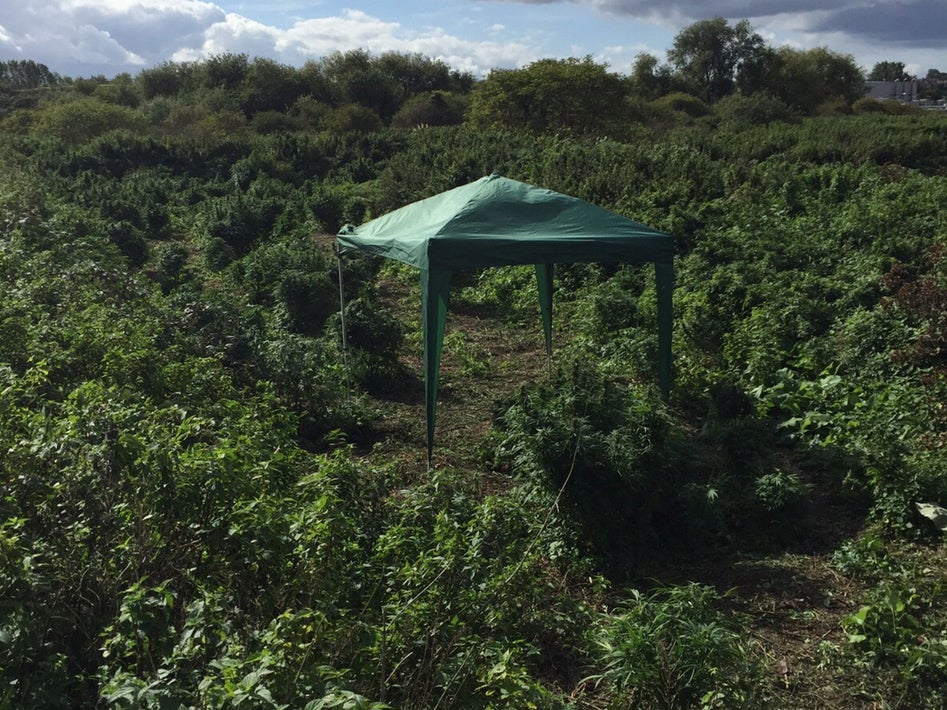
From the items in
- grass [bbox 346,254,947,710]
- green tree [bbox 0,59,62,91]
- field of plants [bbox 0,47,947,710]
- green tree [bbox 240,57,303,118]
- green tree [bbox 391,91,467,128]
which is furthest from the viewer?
green tree [bbox 0,59,62,91]

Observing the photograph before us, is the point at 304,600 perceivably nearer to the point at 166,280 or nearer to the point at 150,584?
the point at 150,584

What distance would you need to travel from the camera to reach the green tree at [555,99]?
1203 inches

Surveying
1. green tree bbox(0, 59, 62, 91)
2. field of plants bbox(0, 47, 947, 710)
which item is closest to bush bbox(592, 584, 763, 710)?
field of plants bbox(0, 47, 947, 710)

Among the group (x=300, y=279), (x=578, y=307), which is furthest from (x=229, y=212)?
(x=578, y=307)

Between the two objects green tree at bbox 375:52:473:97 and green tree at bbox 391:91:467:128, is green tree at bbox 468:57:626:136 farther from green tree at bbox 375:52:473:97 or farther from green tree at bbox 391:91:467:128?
green tree at bbox 375:52:473:97

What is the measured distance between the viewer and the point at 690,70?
181 feet

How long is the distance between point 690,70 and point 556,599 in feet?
185

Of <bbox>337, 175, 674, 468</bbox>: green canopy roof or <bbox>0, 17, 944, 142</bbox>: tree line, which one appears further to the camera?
<bbox>0, 17, 944, 142</bbox>: tree line

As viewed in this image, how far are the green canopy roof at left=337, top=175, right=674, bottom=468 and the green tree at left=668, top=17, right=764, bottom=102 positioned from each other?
4989 cm

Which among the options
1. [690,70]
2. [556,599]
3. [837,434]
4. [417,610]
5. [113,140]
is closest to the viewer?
[417,610]

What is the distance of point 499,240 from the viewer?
A: 252 inches

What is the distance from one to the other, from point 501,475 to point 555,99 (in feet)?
87.7

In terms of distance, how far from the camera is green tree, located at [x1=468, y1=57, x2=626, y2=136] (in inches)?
1203

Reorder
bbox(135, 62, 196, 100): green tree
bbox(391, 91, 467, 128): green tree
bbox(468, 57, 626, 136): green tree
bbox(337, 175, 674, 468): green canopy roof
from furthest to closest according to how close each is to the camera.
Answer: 1. bbox(135, 62, 196, 100): green tree
2. bbox(391, 91, 467, 128): green tree
3. bbox(468, 57, 626, 136): green tree
4. bbox(337, 175, 674, 468): green canopy roof
